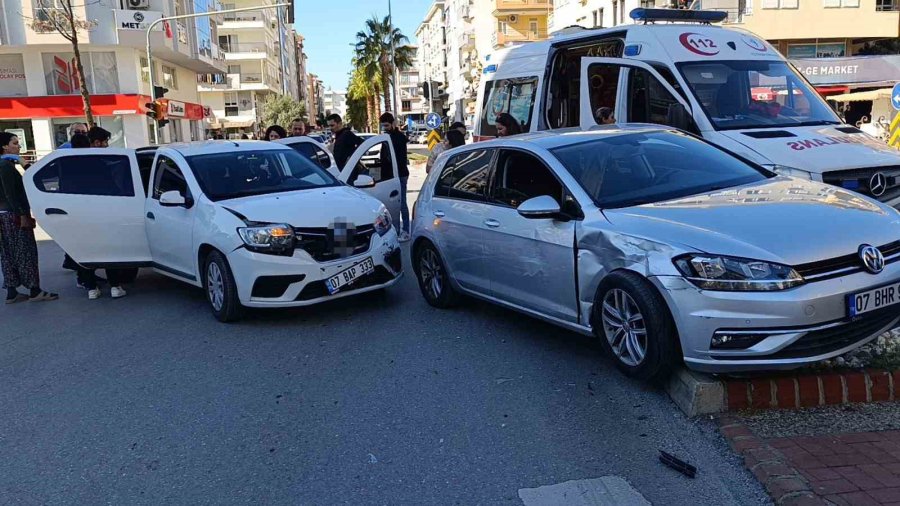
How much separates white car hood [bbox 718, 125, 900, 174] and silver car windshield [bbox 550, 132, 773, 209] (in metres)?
1.37

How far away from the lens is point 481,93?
39.4ft

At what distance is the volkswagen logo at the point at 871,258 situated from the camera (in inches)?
161

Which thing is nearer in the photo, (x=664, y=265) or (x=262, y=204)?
(x=664, y=265)

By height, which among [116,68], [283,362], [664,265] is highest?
[116,68]

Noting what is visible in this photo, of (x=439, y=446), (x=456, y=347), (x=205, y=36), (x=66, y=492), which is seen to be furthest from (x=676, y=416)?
(x=205, y=36)

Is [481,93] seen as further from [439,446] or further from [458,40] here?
[458,40]

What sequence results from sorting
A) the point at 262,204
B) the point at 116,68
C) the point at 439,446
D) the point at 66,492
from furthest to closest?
the point at 116,68 < the point at 262,204 < the point at 439,446 < the point at 66,492

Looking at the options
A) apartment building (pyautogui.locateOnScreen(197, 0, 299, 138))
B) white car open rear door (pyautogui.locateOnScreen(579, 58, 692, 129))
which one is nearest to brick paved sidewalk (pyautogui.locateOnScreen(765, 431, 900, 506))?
white car open rear door (pyautogui.locateOnScreen(579, 58, 692, 129))

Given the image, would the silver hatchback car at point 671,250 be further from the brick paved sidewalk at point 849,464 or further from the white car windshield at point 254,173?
the white car windshield at point 254,173

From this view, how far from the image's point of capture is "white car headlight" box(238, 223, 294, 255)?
6641 mm

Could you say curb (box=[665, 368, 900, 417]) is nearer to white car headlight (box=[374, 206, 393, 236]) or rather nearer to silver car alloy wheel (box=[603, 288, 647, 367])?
silver car alloy wheel (box=[603, 288, 647, 367])

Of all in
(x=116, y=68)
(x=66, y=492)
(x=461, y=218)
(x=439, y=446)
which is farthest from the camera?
(x=116, y=68)

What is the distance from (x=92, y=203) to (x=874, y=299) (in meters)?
7.55

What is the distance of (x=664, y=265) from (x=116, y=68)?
37.0 metres
